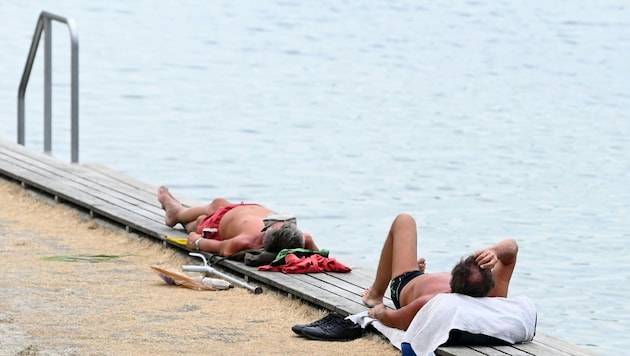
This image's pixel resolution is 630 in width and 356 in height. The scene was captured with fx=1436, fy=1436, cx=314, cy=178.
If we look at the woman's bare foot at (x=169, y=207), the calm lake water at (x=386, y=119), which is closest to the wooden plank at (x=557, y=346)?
the calm lake water at (x=386, y=119)

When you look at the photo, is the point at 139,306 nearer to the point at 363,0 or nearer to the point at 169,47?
the point at 169,47

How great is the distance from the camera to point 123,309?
6.50m

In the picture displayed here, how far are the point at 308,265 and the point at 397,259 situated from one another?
767mm

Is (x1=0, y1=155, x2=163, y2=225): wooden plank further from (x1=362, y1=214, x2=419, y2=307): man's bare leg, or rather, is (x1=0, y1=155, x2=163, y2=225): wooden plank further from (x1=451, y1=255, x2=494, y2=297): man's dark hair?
(x1=451, y1=255, x2=494, y2=297): man's dark hair

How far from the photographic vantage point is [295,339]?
20.0 ft

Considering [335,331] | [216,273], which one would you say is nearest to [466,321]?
[335,331]

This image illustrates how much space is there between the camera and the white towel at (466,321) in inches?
225

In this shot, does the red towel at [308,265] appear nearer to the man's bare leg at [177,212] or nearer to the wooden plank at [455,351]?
the man's bare leg at [177,212]

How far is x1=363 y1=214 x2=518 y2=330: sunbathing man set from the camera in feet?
19.2

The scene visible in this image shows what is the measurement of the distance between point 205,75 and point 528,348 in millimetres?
16323

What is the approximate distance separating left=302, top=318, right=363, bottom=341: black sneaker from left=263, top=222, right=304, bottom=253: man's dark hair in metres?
1.03

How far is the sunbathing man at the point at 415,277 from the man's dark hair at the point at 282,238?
0.69 metres

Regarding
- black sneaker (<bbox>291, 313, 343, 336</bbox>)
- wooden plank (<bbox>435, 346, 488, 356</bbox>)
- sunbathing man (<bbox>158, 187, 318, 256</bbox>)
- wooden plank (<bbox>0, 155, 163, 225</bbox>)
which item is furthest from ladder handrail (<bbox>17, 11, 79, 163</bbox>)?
wooden plank (<bbox>435, 346, 488, 356</bbox>)

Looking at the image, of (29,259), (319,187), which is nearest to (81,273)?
(29,259)
